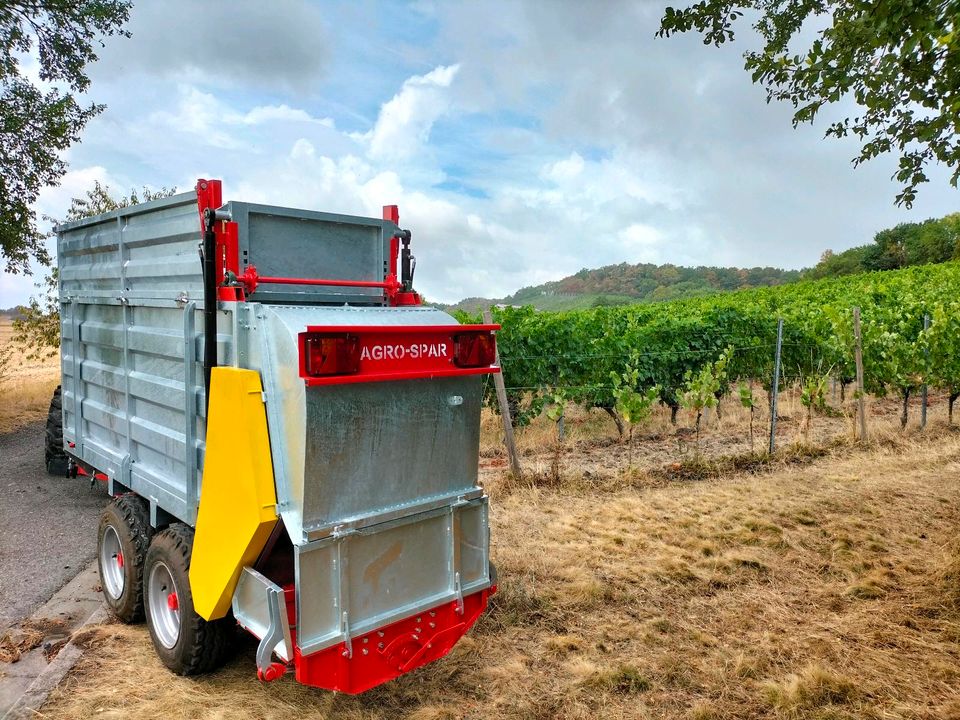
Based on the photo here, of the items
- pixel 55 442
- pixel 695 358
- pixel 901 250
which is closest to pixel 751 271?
pixel 901 250

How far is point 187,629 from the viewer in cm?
367

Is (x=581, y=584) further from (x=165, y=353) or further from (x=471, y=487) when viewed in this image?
(x=165, y=353)

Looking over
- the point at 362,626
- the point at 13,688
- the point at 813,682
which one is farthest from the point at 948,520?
the point at 13,688

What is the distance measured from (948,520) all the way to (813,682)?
3876mm

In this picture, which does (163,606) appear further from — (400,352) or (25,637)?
(400,352)

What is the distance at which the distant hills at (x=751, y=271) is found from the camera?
5200 centimetres

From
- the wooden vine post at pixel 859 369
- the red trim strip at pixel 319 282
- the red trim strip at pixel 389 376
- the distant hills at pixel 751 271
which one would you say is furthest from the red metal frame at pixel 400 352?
the distant hills at pixel 751 271

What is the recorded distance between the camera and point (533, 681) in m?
3.82

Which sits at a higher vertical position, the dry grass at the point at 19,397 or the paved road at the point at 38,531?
the dry grass at the point at 19,397

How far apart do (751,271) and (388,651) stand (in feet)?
227

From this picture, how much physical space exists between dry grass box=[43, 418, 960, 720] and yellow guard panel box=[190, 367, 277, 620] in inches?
27.6

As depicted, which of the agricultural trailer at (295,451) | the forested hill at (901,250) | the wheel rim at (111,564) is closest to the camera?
the agricultural trailer at (295,451)

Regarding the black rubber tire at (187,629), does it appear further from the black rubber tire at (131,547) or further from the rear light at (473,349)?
the rear light at (473,349)

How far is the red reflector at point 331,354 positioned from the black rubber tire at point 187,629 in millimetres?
1564
